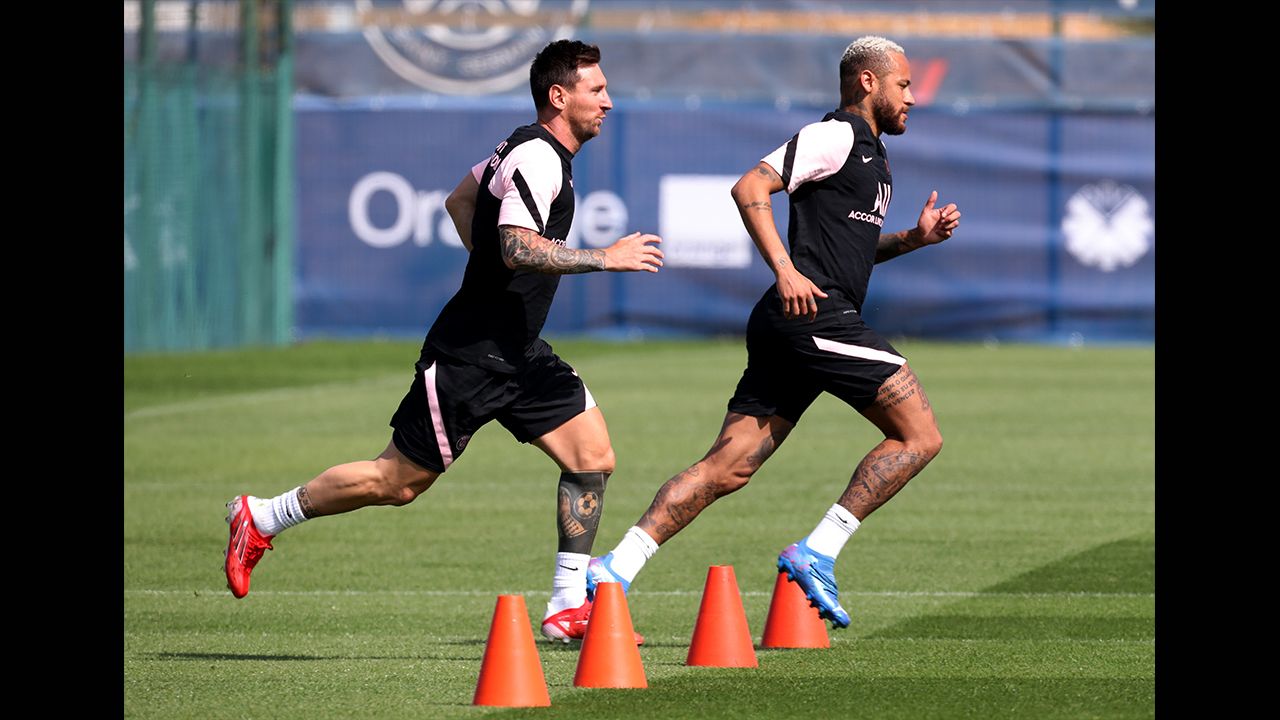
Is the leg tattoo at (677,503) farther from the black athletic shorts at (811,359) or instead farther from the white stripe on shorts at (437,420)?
the white stripe on shorts at (437,420)

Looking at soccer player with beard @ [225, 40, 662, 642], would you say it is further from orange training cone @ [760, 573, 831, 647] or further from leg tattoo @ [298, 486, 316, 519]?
orange training cone @ [760, 573, 831, 647]

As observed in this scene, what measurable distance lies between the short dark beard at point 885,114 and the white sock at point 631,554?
2054 millimetres

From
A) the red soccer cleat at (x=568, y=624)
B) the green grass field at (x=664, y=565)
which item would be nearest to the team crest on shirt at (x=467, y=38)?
the green grass field at (x=664, y=565)

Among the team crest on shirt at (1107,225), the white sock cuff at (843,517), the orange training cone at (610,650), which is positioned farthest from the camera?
the team crest on shirt at (1107,225)

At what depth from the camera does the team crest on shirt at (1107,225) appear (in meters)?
29.0

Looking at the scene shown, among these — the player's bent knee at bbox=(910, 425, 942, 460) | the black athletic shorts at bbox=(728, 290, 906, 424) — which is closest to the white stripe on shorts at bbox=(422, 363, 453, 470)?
the black athletic shorts at bbox=(728, 290, 906, 424)

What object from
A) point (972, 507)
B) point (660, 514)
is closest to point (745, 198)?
point (660, 514)

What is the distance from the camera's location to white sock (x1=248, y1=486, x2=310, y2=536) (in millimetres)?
8859

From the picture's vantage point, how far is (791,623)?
878cm

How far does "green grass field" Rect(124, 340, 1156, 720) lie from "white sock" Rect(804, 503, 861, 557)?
43 centimetres
